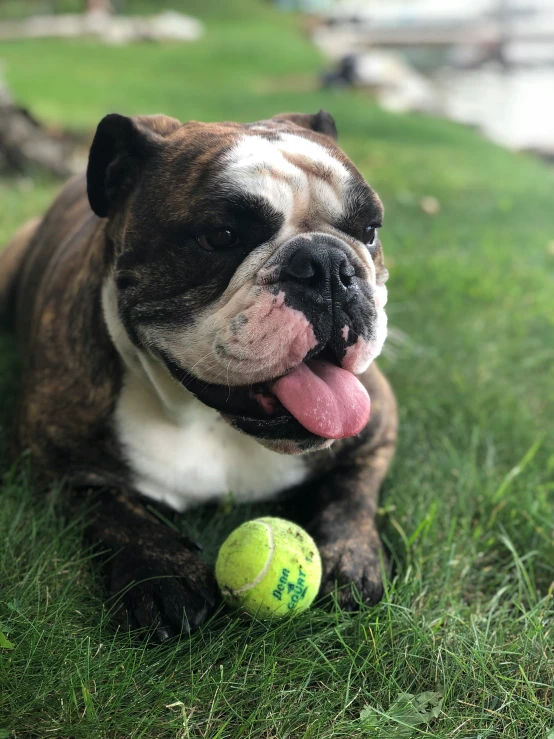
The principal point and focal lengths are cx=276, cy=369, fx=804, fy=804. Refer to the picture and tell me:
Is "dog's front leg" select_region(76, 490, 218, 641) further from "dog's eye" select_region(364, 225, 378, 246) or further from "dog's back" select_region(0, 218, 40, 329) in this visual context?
"dog's back" select_region(0, 218, 40, 329)

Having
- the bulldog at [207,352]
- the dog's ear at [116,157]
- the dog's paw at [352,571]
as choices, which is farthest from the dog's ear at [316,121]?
the dog's paw at [352,571]

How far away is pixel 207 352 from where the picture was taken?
221cm

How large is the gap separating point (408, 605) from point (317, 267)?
100 centimetres

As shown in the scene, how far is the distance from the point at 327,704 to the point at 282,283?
106cm

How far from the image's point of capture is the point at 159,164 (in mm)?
2406

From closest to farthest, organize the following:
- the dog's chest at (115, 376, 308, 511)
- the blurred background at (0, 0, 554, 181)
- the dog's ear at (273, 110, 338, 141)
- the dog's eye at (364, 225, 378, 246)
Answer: the dog's eye at (364, 225, 378, 246) → the dog's chest at (115, 376, 308, 511) → the dog's ear at (273, 110, 338, 141) → the blurred background at (0, 0, 554, 181)

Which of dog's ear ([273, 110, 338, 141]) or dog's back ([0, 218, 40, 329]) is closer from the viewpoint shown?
dog's ear ([273, 110, 338, 141])

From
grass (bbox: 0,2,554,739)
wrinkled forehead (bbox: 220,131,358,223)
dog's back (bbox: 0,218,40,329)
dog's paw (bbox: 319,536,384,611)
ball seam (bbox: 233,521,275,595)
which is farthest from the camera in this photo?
dog's back (bbox: 0,218,40,329)

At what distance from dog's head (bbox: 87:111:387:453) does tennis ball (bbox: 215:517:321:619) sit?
0.25m

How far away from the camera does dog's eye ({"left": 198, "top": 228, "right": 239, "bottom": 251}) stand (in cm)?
223

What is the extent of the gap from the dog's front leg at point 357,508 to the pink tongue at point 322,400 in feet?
1.48

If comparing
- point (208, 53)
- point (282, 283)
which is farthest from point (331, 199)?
point (208, 53)

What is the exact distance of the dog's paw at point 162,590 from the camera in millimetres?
2139

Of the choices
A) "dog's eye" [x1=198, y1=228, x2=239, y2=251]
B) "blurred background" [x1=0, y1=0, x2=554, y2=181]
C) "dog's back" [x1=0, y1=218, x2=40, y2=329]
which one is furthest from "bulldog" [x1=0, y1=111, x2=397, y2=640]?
"blurred background" [x1=0, y1=0, x2=554, y2=181]
